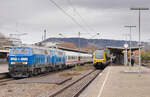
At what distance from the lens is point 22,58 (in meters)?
24.3

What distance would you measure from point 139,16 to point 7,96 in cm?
1945

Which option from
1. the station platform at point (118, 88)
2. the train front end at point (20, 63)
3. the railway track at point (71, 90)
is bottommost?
the railway track at point (71, 90)

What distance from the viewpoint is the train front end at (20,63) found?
948 inches

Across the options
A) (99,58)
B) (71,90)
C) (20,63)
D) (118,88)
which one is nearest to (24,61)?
(20,63)

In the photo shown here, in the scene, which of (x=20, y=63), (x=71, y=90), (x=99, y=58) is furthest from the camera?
(x=99, y=58)

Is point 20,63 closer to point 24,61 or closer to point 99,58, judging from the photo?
point 24,61

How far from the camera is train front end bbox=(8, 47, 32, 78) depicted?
2408cm

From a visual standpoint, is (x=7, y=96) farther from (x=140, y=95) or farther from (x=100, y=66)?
(x=100, y=66)

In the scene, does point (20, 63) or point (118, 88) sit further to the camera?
point (20, 63)

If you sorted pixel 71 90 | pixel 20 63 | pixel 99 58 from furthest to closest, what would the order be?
pixel 99 58
pixel 20 63
pixel 71 90

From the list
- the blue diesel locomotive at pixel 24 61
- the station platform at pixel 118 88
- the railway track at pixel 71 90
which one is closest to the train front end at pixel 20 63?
the blue diesel locomotive at pixel 24 61

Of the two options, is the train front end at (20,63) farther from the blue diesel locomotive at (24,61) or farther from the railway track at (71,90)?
the railway track at (71,90)

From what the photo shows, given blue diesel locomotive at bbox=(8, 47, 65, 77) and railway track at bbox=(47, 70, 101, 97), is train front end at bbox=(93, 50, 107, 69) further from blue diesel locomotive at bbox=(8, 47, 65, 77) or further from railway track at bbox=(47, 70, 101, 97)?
railway track at bbox=(47, 70, 101, 97)

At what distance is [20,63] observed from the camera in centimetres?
2420
